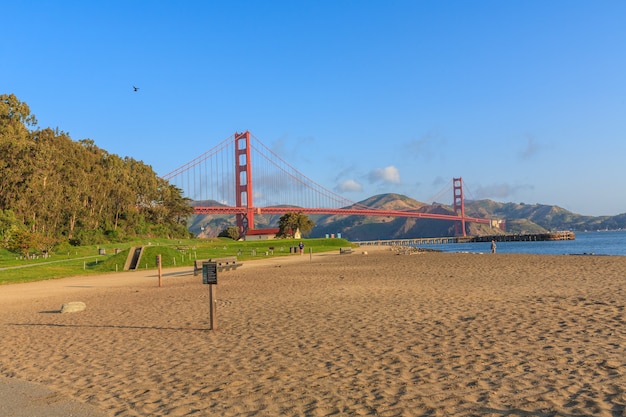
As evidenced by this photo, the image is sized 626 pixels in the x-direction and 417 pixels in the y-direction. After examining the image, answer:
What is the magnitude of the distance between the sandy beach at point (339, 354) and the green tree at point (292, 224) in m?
81.2

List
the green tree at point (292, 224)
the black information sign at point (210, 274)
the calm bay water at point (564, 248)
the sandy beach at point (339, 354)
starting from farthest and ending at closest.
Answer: the green tree at point (292, 224) → the calm bay water at point (564, 248) → the black information sign at point (210, 274) → the sandy beach at point (339, 354)

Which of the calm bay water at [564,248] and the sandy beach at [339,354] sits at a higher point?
the calm bay water at [564,248]

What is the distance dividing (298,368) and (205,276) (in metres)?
3.89

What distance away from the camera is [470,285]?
17.9 metres

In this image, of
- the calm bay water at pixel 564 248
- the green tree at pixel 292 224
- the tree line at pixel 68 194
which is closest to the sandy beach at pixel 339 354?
the tree line at pixel 68 194

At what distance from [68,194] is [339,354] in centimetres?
6549

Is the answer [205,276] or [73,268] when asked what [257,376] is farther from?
[73,268]

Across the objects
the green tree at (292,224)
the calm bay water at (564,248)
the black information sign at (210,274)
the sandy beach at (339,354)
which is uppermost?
the green tree at (292,224)

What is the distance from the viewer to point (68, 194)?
64.9m

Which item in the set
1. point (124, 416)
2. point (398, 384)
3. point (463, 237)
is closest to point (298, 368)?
point (398, 384)

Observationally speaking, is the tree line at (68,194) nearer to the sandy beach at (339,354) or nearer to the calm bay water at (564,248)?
the sandy beach at (339,354)

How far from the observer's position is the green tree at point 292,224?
318 ft

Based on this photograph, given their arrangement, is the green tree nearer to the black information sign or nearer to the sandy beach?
the sandy beach

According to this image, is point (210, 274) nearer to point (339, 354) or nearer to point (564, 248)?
point (339, 354)
